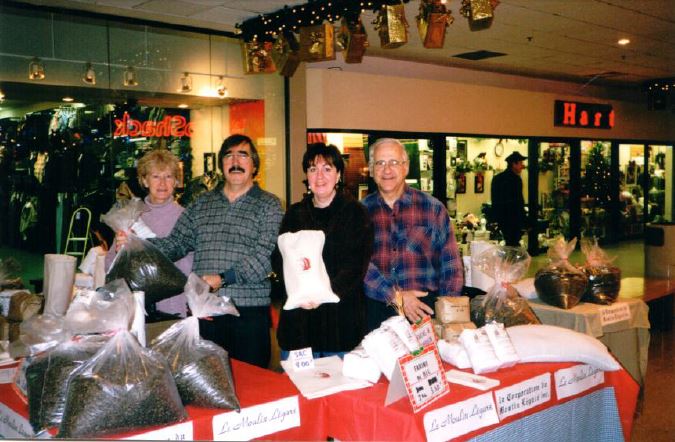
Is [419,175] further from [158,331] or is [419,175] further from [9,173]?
[158,331]

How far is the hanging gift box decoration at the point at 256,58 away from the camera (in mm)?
5637

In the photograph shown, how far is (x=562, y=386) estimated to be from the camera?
2.07 metres

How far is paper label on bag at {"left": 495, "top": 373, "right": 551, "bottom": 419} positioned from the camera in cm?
188

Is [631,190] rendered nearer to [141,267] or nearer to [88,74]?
[88,74]

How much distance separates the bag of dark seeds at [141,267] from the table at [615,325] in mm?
1929

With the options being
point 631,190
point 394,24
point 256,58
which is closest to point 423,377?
point 394,24

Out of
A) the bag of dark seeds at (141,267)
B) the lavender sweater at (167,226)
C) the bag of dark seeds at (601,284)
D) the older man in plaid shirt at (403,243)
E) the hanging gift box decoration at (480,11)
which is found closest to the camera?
the bag of dark seeds at (141,267)

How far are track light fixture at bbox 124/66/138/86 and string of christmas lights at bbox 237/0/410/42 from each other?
43.6 inches

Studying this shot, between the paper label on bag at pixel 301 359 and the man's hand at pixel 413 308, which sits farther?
the man's hand at pixel 413 308

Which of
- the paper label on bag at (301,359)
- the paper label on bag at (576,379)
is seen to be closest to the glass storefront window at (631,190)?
the paper label on bag at (576,379)

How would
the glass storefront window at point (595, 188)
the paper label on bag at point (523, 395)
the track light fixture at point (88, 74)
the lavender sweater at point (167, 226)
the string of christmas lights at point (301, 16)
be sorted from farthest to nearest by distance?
the glass storefront window at point (595, 188) < the track light fixture at point (88, 74) < the string of christmas lights at point (301, 16) < the lavender sweater at point (167, 226) < the paper label on bag at point (523, 395)

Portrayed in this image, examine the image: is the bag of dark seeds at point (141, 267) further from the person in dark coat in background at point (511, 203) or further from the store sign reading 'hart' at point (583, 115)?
the store sign reading 'hart' at point (583, 115)

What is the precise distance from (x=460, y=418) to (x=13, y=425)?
4.15ft

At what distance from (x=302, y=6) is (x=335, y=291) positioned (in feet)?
10.9
